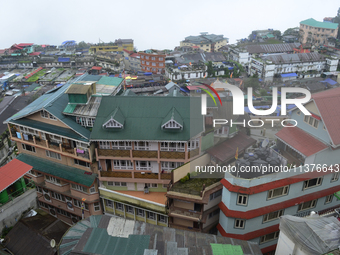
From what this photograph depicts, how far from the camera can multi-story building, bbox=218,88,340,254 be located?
17062 mm

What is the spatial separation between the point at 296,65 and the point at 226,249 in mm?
67597

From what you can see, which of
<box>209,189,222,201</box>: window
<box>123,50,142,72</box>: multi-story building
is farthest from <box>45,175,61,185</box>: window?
<box>123,50,142,72</box>: multi-story building

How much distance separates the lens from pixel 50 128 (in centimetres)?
2405

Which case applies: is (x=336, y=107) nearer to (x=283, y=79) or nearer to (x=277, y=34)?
(x=283, y=79)

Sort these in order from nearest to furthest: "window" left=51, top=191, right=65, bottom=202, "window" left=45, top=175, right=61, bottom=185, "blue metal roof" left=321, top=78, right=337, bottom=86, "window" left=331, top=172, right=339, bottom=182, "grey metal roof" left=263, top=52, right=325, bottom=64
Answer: "window" left=331, top=172, right=339, bottom=182 < "window" left=45, top=175, right=61, bottom=185 < "window" left=51, top=191, right=65, bottom=202 < "blue metal roof" left=321, top=78, right=337, bottom=86 < "grey metal roof" left=263, top=52, right=325, bottom=64

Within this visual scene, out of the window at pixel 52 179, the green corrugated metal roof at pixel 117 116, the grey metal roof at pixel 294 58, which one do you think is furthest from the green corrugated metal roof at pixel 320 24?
the window at pixel 52 179

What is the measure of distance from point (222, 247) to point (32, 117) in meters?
20.5

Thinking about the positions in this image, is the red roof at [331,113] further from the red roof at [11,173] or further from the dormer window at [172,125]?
the red roof at [11,173]

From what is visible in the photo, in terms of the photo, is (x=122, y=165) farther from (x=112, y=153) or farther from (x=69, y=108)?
(x=69, y=108)

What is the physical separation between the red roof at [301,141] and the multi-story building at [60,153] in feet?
51.4

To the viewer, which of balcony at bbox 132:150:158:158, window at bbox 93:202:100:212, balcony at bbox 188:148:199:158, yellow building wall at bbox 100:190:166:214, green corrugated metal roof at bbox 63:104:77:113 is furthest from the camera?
window at bbox 93:202:100:212

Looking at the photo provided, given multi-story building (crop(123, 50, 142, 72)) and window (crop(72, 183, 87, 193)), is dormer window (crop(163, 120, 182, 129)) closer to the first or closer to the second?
window (crop(72, 183, 87, 193))

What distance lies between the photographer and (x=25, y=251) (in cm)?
1841

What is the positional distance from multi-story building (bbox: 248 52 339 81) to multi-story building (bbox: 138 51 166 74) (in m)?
26.1
